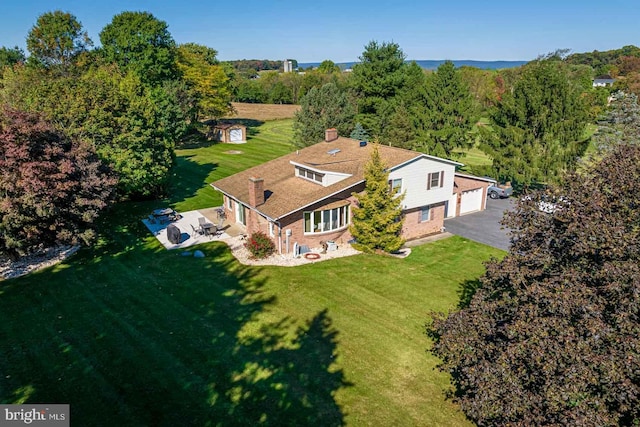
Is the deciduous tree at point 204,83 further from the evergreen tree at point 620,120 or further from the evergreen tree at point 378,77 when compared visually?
the evergreen tree at point 620,120

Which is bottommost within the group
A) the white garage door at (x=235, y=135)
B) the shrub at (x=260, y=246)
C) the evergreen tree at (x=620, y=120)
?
the shrub at (x=260, y=246)

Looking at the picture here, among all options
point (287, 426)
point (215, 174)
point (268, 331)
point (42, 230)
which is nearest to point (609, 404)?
point (287, 426)

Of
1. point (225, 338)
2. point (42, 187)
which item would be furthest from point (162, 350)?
point (42, 187)

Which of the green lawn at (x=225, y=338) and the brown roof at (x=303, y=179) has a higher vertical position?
the brown roof at (x=303, y=179)

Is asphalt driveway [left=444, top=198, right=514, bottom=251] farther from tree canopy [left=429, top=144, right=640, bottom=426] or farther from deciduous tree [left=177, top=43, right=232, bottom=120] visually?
deciduous tree [left=177, top=43, right=232, bottom=120]

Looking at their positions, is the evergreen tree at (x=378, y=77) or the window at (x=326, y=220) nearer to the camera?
the window at (x=326, y=220)

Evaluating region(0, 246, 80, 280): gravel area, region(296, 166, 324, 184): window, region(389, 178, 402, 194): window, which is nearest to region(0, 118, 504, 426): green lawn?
region(0, 246, 80, 280): gravel area

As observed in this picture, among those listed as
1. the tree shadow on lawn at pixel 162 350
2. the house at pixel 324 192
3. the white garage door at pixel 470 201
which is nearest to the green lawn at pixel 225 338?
the tree shadow on lawn at pixel 162 350
